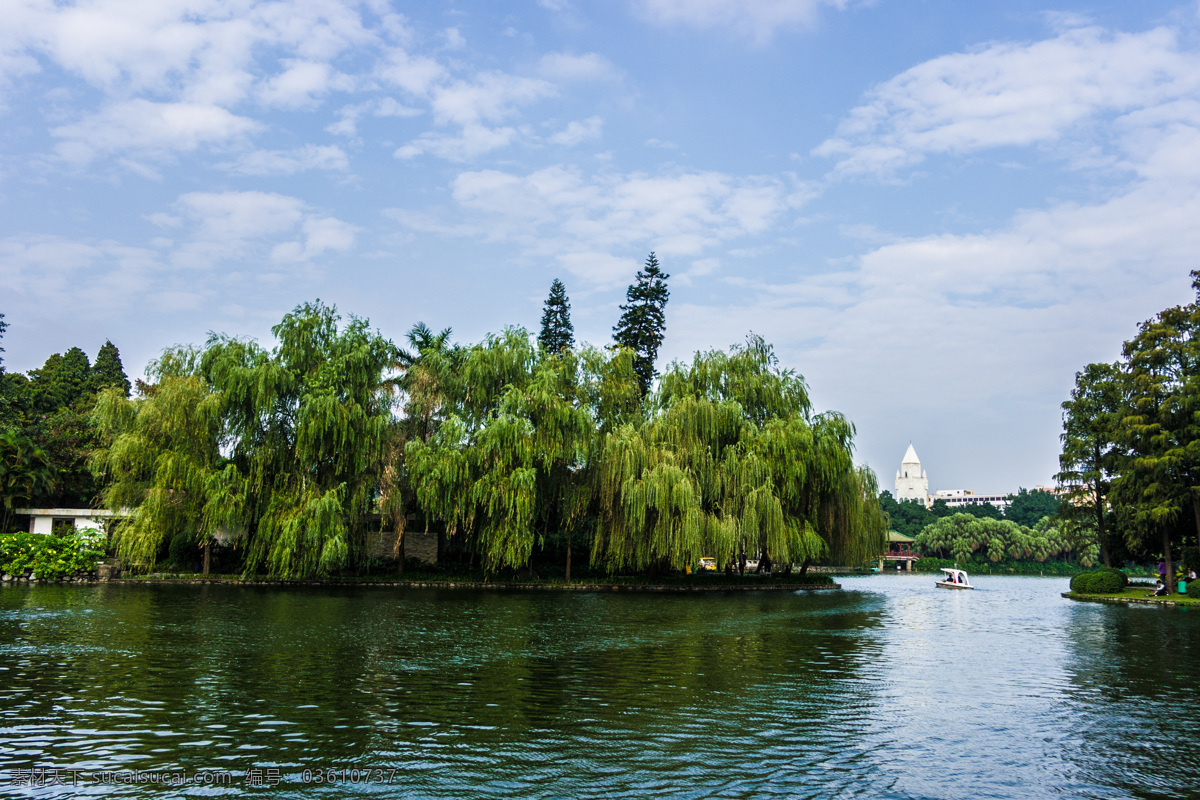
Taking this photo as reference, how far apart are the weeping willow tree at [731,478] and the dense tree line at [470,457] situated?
0.09 metres

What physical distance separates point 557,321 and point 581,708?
46.2 metres

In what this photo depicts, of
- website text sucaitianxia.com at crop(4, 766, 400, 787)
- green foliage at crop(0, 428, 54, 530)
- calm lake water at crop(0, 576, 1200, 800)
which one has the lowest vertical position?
calm lake water at crop(0, 576, 1200, 800)

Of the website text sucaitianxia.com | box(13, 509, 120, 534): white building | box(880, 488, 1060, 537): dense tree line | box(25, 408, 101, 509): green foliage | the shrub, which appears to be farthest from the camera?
box(880, 488, 1060, 537): dense tree line

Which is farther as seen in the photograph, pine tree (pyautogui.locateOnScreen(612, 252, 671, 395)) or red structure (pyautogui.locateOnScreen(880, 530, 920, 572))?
red structure (pyautogui.locateOnScreen(880, 530, 920, 572))

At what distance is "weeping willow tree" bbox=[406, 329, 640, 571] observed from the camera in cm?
3181

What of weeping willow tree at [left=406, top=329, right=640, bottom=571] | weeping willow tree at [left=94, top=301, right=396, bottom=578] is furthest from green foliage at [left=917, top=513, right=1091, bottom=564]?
weeping willow tree at [left=94, top=301, right=396, bottom=578]

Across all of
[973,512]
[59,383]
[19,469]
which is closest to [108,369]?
[59,383]

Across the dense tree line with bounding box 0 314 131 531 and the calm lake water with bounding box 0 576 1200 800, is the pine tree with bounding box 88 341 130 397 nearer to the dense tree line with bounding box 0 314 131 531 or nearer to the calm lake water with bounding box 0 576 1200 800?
the dense tree line with bounding box 0 314 131 531

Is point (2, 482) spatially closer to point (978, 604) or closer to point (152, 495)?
point (152, 495)

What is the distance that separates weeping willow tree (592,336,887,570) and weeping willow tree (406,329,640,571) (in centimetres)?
162

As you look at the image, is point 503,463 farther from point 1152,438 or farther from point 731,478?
point 1152,438

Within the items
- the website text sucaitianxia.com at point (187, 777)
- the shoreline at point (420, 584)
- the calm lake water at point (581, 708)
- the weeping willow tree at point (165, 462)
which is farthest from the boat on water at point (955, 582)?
the website text sucaitianxia.com at point (187, 777)

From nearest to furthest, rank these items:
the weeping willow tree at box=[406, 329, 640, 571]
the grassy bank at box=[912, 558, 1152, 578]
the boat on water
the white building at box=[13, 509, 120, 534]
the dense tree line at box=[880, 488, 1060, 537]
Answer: the weeping willow tree at box=[406, 329, 640, 571]
the white building at box=[13, 509, 120, 534]
the boat on water
the grassy bank at box=[912, 558, 1152, 578]
the dense tree line at box=[880, 488, 1060, 537]

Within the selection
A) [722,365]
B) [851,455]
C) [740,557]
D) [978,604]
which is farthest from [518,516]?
[978,604]
